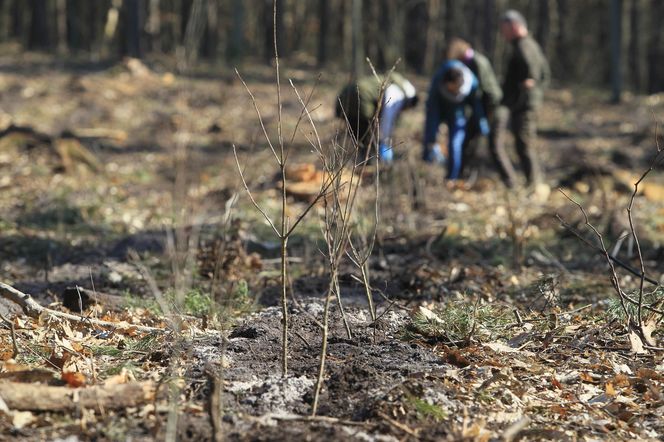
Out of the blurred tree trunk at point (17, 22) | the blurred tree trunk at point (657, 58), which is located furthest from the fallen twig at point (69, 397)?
the blurred tree trunk at point (17, 22)

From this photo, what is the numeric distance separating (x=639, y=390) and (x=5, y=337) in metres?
3.13

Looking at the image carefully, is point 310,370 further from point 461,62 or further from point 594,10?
point 594,10

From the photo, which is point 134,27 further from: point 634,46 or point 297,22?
point 634,46

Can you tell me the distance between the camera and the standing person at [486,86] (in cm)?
874

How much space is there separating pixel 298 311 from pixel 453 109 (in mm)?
5109

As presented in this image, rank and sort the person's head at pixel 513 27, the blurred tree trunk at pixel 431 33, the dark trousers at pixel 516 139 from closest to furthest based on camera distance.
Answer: the person's head at pixel 513 27
the dark trousers at pixel 516 139
the blurred tree trunk at pixel 431 33

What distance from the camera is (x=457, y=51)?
8703 millimetres

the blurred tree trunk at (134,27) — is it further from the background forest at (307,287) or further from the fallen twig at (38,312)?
the fallen twig at (38,312)

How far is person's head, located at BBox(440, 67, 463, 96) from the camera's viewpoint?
8461 millimetres

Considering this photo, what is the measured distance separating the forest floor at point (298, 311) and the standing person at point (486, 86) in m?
0.37

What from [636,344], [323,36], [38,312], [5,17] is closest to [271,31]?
[323,36]

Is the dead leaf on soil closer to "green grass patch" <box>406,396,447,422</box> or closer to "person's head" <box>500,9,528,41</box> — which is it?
"green grass patch" <box>406,396,447,422</box>

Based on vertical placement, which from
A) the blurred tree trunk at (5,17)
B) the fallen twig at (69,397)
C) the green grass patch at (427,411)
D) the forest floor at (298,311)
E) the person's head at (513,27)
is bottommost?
the forest floor at (298,311)

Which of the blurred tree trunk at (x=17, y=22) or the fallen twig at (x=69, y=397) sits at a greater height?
the blurred tree trunk at (x=17, y=22)
